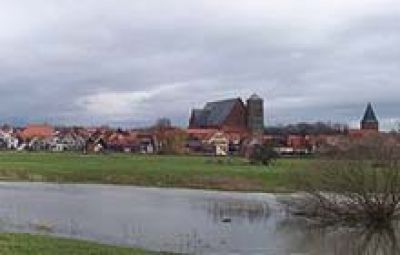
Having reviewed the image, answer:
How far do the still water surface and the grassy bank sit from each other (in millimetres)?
3348

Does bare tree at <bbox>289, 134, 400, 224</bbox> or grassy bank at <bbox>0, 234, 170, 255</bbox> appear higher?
bare tree at <bbox>289, 134, 400, 224</bbox>

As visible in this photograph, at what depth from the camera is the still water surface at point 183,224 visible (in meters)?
31.0

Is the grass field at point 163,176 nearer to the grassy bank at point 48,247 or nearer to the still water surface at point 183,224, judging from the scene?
the still water surface at point 183,224

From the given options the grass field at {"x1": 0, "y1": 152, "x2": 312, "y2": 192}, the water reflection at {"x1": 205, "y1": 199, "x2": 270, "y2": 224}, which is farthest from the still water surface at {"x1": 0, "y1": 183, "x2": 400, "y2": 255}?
the grass field at {"x1": 0, "y1": 152, "x2": 312, "y2": 192}

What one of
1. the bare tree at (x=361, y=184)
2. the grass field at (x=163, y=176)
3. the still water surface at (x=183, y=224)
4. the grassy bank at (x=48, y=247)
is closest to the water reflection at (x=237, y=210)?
the still water surface at (x=183, y=224)

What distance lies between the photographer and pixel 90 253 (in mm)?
24047

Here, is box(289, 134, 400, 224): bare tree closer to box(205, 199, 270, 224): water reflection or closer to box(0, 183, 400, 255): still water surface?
box(0, 183, 400, 255): still water surface

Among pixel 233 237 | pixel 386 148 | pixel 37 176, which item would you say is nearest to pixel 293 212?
pixel 386 148

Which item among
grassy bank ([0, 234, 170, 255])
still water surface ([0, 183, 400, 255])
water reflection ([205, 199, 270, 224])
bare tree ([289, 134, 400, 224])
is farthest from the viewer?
water reflection ([205, 199, 270, 224])

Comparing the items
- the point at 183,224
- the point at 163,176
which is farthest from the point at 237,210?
the point at 163,176

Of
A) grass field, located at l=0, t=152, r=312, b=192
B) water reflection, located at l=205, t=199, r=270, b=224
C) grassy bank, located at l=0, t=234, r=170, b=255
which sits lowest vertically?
water reflection, located at l=205, t=199, r=270, b=224

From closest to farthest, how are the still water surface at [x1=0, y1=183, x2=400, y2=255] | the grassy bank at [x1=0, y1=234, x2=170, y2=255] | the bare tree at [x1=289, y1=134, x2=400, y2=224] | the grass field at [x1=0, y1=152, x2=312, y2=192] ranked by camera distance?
the grassy bank at [x1=0, y1=234, x2=170, y2=255] → the still water surface at [x1=0, y1=183, x2=400, y2=255] → the bare tree at [x1=289, y1=134, x2=400, y2=224] → the grass field at [x1=0, y1=152, x2=312, y2=192]

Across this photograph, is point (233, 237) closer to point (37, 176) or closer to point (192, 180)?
point (192, 180)

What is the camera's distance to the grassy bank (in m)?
23.9
